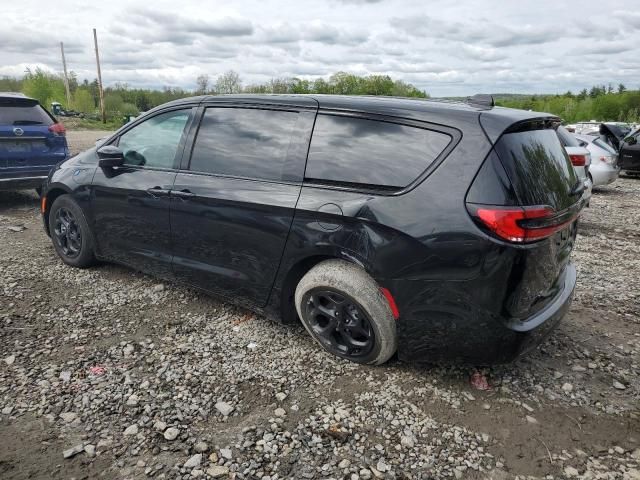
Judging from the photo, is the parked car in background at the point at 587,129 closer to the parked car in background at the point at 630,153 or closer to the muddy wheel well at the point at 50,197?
the parked car in background at the point at 630,153

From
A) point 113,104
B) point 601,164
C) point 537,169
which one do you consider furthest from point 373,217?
point 113,104

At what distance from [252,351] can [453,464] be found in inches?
59.9

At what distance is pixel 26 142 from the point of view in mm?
6930

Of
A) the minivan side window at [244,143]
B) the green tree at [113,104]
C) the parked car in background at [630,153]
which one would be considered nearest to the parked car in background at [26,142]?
the minivan side window at [244,143]

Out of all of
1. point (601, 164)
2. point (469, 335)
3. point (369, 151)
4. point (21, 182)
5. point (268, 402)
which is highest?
point (369, 151)

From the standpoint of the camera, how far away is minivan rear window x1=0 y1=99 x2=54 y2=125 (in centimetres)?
680

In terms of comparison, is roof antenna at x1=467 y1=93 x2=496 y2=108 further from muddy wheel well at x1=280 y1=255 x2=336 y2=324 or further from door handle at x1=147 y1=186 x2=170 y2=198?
door handle at x1=147 y1=186 x2=170 y2=198

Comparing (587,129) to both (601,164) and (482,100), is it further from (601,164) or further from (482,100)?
(482,100)

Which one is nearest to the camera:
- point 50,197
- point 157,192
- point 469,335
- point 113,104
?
point 469,335

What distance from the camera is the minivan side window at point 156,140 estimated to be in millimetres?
3863

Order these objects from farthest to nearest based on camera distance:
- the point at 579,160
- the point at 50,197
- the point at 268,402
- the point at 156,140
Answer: the point at 579,160
the point at 50,197
the point at 156,140
the point at 268,402

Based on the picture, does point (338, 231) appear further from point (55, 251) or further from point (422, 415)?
point (55, 251)

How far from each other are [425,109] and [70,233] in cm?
366

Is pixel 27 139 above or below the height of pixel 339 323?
above
